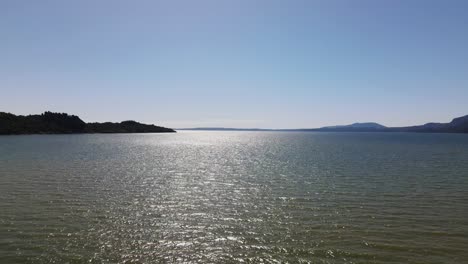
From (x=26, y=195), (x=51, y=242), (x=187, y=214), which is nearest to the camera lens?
(x=51, y=242)

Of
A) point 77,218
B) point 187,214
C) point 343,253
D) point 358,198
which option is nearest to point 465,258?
point 343,253

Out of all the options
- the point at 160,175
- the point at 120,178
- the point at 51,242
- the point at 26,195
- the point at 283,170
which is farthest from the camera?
the point at 283,170

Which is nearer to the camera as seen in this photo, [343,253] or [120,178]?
[343,253]

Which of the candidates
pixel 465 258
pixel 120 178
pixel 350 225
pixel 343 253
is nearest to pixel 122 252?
pixel 343 253

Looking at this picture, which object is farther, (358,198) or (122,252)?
(358,198)

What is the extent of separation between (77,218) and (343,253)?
67.3ft

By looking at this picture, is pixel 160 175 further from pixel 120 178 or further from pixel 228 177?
pixel 228 177

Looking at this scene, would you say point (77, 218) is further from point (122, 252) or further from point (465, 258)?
point (465, 258)

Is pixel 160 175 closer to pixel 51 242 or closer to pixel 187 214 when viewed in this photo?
pixel 187 214

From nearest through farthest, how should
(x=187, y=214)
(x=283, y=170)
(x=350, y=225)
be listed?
(x=350, y=225)
(x=187, y=214)
(x=283, y=170)

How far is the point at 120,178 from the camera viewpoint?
49.5 m

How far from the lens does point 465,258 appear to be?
19.8 m

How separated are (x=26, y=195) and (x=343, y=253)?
105 feet

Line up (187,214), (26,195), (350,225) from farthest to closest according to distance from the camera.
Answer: (26,195) < (187,214) < (350,225)
